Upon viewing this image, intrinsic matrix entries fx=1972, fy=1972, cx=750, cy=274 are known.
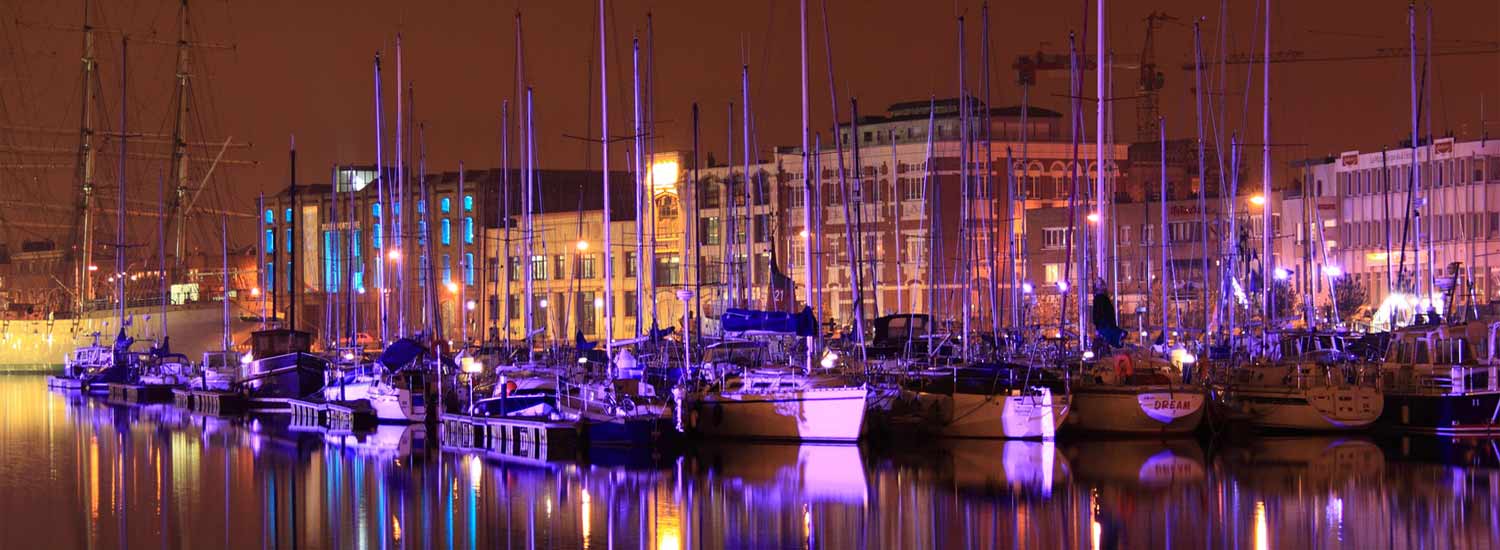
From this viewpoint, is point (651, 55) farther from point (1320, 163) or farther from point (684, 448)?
point (1320, 163)

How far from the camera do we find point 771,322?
49156 mm

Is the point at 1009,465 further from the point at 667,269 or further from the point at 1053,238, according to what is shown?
the point at 667,269

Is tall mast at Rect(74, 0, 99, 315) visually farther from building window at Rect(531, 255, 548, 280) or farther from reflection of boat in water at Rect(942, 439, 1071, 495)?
reflection of boat in water at Rect(942, 439, 1071, 495)

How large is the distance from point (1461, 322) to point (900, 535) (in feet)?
85.4

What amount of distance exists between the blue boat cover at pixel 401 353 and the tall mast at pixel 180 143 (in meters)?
67.9

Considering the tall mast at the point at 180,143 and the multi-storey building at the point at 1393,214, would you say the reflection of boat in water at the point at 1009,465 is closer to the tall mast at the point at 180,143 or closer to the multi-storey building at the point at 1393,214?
the multi-storey building at the point at 1393,214

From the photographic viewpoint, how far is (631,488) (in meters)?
37.2

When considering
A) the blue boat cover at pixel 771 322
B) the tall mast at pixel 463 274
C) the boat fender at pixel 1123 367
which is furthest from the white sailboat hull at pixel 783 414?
the tall mast at pixel 463 274

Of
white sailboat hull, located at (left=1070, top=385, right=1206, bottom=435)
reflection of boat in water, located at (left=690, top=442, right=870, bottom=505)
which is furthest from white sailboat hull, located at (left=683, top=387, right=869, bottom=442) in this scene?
white sailboat hull, located at (left=1070, top=385, right=1206, bottom=435)

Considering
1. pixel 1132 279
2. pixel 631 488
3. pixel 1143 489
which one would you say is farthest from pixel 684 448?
pixel 1132 279

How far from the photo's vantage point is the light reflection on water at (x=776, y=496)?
30.3m

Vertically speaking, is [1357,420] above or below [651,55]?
below

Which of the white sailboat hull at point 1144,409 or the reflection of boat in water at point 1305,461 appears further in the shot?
the white sailboat hull at point 1144,409

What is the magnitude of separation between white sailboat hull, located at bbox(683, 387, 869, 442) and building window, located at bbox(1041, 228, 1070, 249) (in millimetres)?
68850
